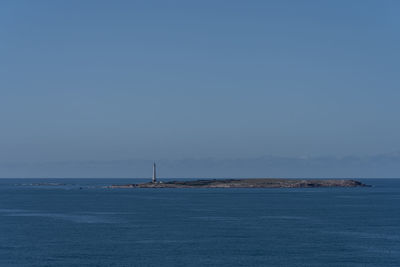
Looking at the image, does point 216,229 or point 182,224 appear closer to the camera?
point 216,229

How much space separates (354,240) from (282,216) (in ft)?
120

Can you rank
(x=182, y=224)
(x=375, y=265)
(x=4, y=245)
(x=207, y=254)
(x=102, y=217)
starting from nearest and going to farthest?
(x=375, y=265), (x=207, y=254), (x=4, y=245), (x=182, y=224), (x=102, y=217)

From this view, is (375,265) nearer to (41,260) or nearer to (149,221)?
(41,260)

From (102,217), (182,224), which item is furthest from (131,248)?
(102,217)

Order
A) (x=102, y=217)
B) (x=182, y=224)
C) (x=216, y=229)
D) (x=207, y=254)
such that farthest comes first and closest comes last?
1. (x=102, y=217)
2. (x=182, y=224)
3. (x=216, y=229)
4. (x=207, y=254)

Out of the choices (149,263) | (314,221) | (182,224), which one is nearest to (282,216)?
(314,221)

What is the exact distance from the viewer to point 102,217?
117062 millimetres

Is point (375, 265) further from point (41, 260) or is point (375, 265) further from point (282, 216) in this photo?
point (282, 216)

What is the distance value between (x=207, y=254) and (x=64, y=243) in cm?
2110

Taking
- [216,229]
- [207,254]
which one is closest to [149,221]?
[216,229]

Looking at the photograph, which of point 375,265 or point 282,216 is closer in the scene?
point 375,265

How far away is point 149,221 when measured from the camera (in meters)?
108

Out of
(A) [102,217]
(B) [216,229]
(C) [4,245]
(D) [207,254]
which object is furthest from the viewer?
(A) [102,217]

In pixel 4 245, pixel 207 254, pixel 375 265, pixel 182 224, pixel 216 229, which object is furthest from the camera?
pixel 182 224
